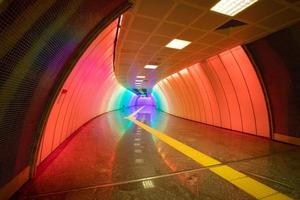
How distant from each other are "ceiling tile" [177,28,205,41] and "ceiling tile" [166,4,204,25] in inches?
21.9

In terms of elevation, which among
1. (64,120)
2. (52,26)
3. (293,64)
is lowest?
(64,120)

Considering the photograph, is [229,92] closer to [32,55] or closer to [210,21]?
[210,21]

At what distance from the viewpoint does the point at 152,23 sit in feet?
15.4

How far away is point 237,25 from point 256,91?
3592 mm

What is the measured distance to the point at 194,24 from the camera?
4719 millimetres

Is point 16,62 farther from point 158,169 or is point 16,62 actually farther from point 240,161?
point 240,161

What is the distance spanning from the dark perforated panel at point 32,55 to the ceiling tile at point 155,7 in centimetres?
67

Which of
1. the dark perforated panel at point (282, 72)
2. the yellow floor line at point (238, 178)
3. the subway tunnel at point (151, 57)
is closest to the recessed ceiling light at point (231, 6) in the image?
the subway tunnel at point (151, 57)

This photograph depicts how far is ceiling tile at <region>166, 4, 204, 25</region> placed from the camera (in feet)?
12.8

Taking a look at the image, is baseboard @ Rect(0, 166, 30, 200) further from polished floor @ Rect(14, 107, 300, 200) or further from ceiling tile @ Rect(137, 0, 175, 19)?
ceiling tile @ Rect(137, 0, 175, 19)

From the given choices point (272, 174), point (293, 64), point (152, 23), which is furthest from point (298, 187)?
point (152, 23)

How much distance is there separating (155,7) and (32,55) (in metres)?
2.87

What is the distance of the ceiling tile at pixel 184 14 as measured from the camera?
12.8 feet

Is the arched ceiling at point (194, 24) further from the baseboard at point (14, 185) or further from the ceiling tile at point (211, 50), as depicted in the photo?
the baseboard at point (14, 185)
